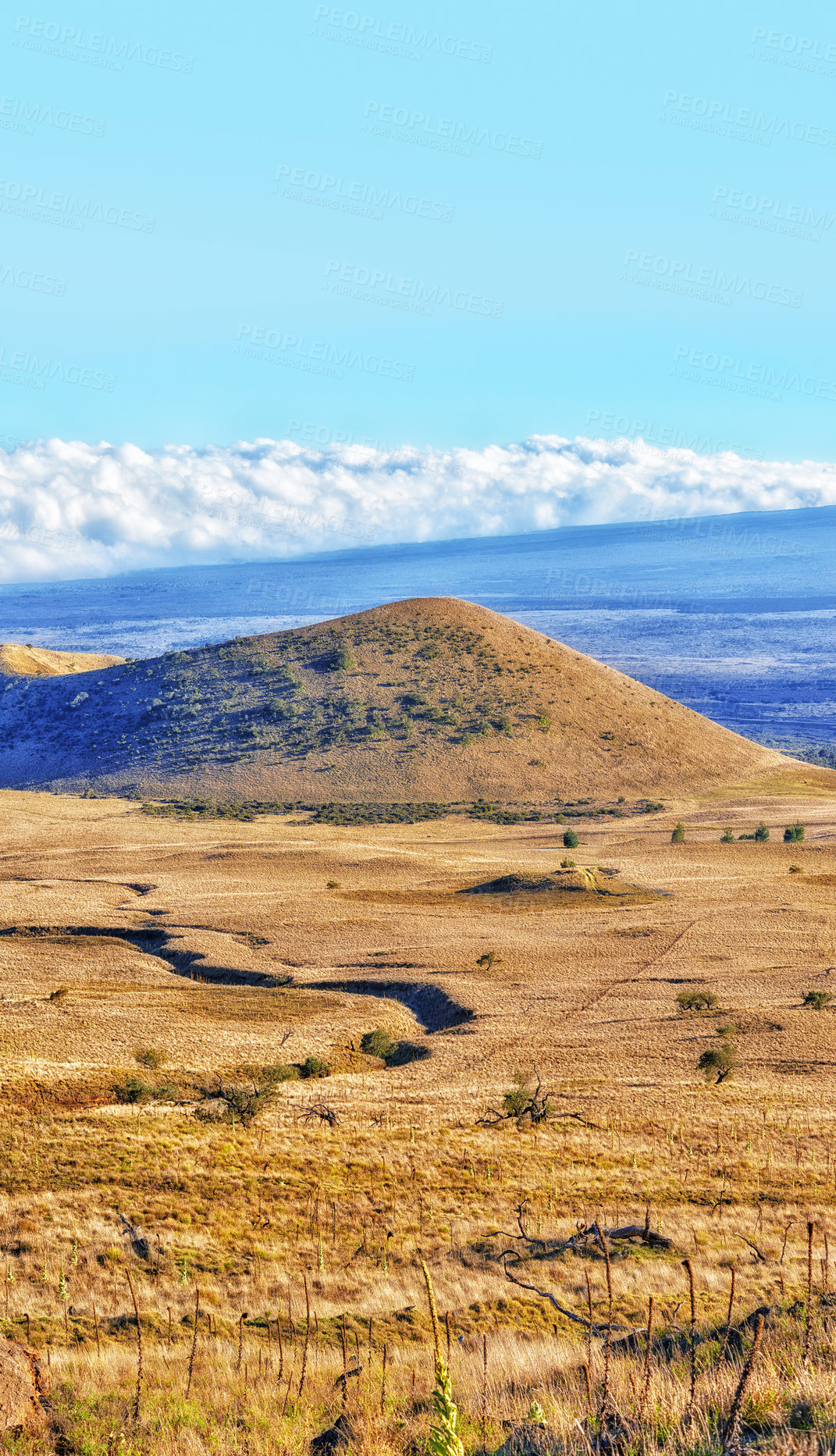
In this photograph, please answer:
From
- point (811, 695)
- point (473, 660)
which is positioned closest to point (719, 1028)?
point (473, 660)

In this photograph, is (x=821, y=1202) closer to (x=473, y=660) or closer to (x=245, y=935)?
(x=245, y=935)

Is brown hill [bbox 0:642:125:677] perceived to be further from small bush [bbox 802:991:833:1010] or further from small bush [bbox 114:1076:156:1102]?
small bush [bbox 802:991:833:1010]

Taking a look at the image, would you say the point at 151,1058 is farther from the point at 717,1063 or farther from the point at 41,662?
the point at 41,662

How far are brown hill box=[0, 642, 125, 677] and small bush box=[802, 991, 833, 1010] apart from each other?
8852 centimetres

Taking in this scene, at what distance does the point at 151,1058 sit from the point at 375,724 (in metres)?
59.6

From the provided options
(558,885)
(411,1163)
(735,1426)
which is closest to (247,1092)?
(411,1163)

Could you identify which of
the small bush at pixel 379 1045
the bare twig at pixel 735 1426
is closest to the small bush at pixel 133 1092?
the small bush at pixel 379 1045

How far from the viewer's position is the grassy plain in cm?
789

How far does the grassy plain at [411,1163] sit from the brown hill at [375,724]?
110ft

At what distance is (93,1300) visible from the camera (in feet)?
37.0

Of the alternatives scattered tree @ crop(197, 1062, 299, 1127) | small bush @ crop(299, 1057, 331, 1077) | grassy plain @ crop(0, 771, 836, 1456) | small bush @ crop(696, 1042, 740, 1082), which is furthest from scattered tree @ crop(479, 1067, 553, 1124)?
small bush @ crop(299, 1057, 331, 1077)

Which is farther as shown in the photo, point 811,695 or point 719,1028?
point 811,695

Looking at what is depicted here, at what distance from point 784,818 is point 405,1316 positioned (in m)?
53.8

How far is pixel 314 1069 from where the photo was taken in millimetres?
22594
